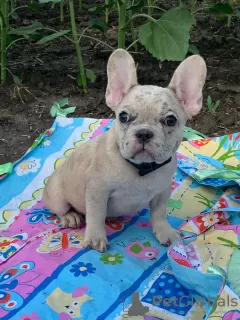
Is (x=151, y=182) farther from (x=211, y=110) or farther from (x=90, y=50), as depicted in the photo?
(x=90, y=50)

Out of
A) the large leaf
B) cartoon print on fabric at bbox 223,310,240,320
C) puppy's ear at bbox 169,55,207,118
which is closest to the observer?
cartoon print on fabric at bbox 223,310,240,320

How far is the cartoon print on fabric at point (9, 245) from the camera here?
2.03m

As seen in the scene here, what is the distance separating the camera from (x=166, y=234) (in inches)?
82.0

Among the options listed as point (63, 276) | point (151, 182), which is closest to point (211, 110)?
point (151, 182)

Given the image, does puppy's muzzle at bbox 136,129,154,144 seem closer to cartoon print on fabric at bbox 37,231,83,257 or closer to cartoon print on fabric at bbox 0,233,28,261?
cartoon print on fabric at bbox 37,231,83,257

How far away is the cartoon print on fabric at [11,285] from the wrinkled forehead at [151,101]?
67 cm

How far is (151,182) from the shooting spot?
74.8 inches

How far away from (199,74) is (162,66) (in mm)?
1939

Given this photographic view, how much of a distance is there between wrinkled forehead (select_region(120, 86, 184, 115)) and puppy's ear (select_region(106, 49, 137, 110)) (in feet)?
0.22

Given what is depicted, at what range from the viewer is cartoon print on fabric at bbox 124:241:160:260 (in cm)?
203

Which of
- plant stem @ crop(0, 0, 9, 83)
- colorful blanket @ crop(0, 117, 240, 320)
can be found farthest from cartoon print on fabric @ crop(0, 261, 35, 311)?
plant stem @ crop(0, 0, 9, 83)

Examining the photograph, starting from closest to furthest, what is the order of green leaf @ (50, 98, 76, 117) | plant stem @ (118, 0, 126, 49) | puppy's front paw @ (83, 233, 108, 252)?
1. puppy's front paw @ (83, 233, 108, 252)
2. plant stem @ (118, 0, 126, 49)
3. green leaf @ (50, 98, 76, 117)

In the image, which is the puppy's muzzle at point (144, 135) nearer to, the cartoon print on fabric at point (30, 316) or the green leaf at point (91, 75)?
the cartoon print on fabric at point (30, 316)

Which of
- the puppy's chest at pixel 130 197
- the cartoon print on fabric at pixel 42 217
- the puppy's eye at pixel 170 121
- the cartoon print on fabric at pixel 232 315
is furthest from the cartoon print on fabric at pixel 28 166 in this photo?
the cartoon print on fabric at pixel 232 315
